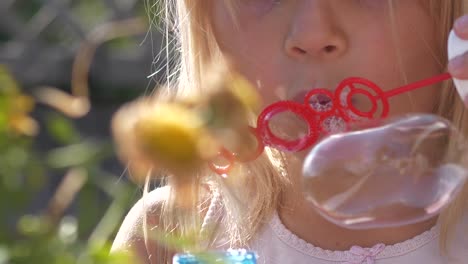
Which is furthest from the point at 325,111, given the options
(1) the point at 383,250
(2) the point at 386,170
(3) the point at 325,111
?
(1) the point at 383,250

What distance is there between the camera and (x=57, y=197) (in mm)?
235

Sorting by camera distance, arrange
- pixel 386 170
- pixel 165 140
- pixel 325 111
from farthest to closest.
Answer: pixel 325 111 → pixel 386 170 → pixel 165 140

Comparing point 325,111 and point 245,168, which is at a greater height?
point 325,111

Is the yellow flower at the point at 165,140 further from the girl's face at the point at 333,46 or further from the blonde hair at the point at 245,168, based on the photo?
the blonde hair at the point at 245,168

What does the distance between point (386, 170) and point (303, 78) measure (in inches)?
9.6

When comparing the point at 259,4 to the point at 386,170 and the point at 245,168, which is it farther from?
the point at 386,170

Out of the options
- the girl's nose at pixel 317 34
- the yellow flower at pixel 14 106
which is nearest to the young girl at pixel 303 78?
the girl's nose at pixel 317 34

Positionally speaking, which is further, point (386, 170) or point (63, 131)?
point (386, 170)

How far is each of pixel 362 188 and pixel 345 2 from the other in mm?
290

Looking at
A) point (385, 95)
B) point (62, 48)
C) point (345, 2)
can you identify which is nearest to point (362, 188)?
point (385, 95)

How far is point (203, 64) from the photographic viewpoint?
1.15 metres

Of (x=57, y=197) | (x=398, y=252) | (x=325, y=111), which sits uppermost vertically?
(x=57, y=197)

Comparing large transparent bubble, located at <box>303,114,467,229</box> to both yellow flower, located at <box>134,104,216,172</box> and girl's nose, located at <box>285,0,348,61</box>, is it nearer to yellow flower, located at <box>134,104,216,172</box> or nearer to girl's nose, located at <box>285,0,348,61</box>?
girl's nose, located at <box>285,0,348,61</box>

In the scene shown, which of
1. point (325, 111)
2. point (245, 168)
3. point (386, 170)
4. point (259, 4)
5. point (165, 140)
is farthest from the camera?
point (245, 168)
